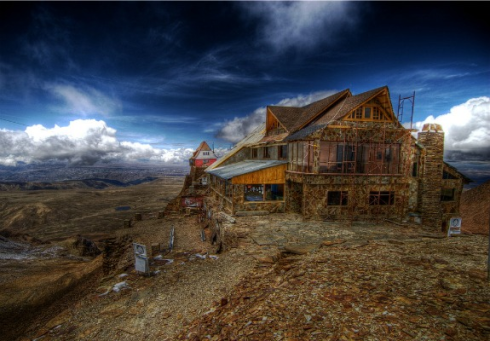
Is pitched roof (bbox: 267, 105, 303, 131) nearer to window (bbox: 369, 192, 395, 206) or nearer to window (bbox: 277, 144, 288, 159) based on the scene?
window (bbox: 277, 144, 288, 159)

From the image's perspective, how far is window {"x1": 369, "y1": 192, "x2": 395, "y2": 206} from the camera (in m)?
18.0

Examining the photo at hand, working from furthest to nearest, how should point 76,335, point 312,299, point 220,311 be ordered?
point 76,335, point 220,311, point 312,299

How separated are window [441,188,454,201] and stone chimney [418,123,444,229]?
799 centimetres

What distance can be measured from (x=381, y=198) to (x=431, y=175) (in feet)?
14.7

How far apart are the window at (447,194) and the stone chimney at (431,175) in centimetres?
799

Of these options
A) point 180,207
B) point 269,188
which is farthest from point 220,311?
point 180,207

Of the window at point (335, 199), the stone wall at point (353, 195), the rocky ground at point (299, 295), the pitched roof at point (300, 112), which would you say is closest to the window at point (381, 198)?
the stone wall at point (353, 195)

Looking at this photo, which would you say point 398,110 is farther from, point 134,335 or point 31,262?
point 31,262

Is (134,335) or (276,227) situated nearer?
(134,335)

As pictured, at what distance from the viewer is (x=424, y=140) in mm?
18828

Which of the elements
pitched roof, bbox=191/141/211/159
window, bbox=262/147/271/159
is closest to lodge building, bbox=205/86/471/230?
window, bbox=262/147/271/159

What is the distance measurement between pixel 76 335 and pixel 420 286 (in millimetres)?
10631

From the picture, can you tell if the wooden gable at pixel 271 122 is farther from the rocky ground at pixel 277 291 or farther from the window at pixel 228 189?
the rocky ground at pixel 277 291

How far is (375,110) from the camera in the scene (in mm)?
18484
